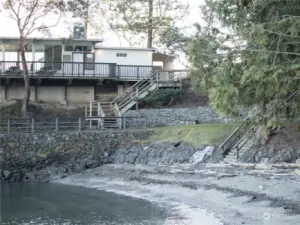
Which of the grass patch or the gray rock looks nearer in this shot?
the grass patch

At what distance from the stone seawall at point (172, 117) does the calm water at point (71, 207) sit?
28.0 ft

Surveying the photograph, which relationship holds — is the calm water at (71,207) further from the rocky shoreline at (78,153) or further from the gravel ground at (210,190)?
the rocky shoreline at (78,153)

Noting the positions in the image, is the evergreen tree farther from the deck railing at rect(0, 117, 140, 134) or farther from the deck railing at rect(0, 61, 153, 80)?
the deck railing at rect(0, 61, 153, 80)

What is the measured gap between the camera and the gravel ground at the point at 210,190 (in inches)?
648

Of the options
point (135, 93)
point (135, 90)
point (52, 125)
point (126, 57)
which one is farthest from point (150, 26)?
point (52, 125)

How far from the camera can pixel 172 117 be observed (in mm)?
32438

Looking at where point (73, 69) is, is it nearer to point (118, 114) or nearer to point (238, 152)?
point (118, 114)

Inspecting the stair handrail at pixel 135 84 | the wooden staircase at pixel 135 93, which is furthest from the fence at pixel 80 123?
the stair handrail at pixel 135 84

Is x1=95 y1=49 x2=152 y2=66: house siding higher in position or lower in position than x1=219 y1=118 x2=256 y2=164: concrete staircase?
higher

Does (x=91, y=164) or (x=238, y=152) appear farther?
(x=91, y=164)

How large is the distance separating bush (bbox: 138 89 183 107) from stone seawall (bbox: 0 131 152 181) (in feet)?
17.0

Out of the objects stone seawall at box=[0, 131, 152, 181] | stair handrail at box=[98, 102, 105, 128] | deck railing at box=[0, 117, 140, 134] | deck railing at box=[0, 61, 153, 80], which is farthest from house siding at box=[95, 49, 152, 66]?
stone seawall at box=[0, 131, 152, 181]

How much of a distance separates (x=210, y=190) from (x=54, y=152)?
36.1ft

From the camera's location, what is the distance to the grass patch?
2631 cm
